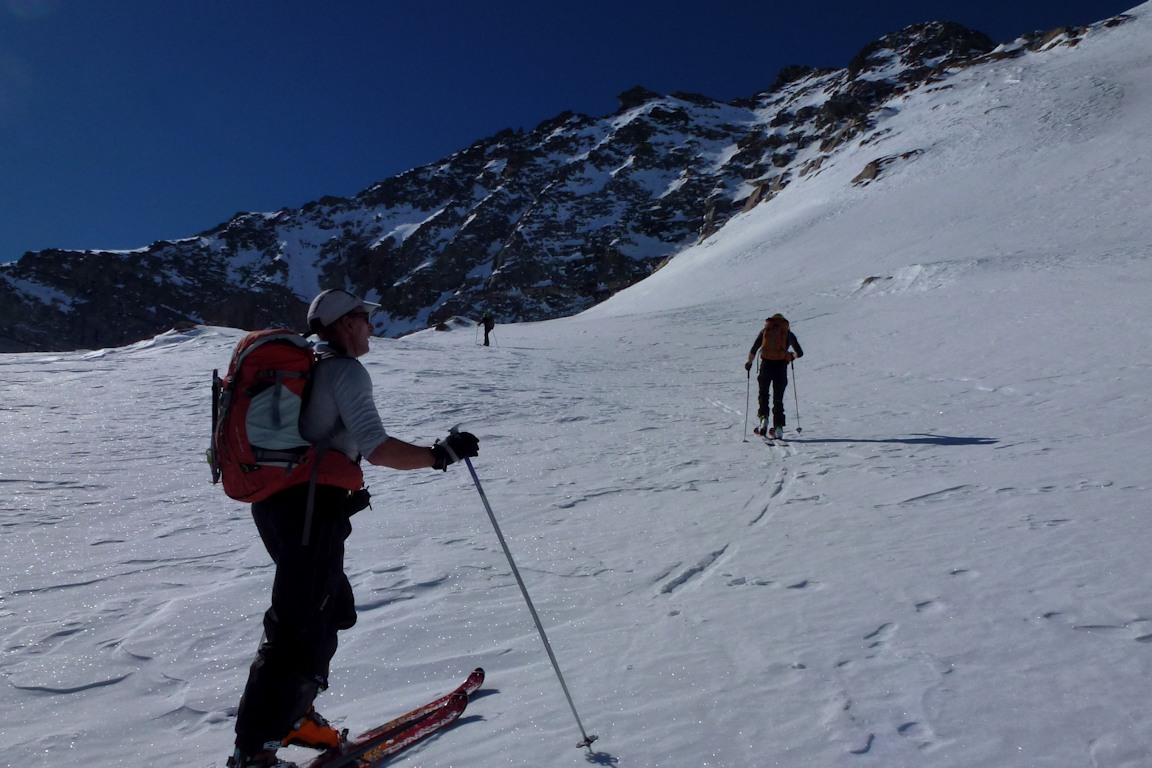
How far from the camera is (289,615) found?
2.59m

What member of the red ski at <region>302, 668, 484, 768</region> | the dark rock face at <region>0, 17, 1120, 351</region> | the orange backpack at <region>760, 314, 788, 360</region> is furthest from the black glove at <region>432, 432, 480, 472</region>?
the dark rock face at <region>0, 17, 1120, 351</region>

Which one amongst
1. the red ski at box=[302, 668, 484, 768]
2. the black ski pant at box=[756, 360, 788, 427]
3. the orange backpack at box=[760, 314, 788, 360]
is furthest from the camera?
the orange backpack at box=[760, 314, 788, 360]

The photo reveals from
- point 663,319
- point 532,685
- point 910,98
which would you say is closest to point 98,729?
point 532,685

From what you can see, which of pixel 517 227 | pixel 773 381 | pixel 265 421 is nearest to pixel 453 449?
pixel 265 421

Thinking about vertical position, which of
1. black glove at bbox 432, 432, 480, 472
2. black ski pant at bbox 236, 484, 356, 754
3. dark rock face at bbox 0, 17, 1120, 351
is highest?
dark rock face at bbox 0, 17, 1120, 351

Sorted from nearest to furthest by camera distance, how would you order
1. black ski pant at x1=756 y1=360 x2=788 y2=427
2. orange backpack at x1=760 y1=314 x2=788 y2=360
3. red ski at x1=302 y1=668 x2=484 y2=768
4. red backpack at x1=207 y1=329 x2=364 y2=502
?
red backpack at x1=207 y1=329 x2=364 y2=502 < red ski at x1=302 y1=668 x2=484 y2=768 < black ski pant at x1=756 y1=360 x2=788 y2=427 < orange backpack at x1=760 y1=314 x2=788 y2=360

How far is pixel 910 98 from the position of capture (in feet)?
229

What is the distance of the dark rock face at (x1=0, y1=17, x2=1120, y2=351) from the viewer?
105 meters

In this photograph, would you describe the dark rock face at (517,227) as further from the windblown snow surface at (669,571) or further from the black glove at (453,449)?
the black glove at (453,449)

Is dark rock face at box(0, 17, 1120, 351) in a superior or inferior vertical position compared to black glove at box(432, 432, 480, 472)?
superior

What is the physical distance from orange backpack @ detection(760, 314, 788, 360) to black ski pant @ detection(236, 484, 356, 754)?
25.4ft

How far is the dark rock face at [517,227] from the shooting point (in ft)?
345

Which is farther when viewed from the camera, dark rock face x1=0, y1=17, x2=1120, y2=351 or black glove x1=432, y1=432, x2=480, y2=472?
dark rock face x1=0, y1=17, x2=1120, y2=351

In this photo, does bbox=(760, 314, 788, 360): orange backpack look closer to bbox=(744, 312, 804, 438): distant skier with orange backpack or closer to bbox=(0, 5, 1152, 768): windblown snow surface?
bbox=(744, 312, 804, 438): distant skier with orange backpack
